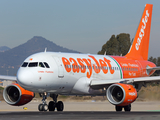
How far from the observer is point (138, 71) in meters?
35.2

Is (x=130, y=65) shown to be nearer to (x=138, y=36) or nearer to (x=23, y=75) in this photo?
(x=138, y=36)

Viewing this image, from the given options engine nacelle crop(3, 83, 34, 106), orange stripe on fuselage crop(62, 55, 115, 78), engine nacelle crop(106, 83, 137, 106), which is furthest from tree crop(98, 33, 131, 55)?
engine nacelle crop(106, 83, 137, 106)

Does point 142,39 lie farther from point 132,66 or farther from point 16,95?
point 16,95

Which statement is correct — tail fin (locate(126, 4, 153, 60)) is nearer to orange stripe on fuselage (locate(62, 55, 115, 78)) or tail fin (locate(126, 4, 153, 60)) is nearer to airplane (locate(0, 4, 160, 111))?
airplane (locate(0, 4, 160, 111))

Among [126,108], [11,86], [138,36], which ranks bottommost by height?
[126,108]

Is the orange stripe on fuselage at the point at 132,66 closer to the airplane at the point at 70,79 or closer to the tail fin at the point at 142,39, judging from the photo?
the airplane at the point at 70,79

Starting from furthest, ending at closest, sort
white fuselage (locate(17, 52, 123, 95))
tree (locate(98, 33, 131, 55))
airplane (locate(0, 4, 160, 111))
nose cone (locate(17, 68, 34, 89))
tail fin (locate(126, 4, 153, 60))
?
tree (locate(98, 33, 131, 55)), tail fin (locate(126, 4, 153, 60)), airplane (locate(0, 4, 160, 111)), white fuselage (locate(17, 52, 123, 95)), nose cone (locate(17, 68, 34, 89))

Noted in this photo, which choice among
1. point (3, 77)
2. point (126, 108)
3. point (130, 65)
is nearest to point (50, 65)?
point (3, 77)

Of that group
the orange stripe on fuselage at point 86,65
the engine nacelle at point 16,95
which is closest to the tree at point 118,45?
the orange stripe on fuselage at point 86,65

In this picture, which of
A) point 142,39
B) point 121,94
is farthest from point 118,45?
point 121,94

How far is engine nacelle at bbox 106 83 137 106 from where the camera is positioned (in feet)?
82.7

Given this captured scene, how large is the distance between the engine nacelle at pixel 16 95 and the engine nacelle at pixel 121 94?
6022mm

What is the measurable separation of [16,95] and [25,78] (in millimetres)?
4603

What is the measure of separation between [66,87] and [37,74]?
3.03 meters
